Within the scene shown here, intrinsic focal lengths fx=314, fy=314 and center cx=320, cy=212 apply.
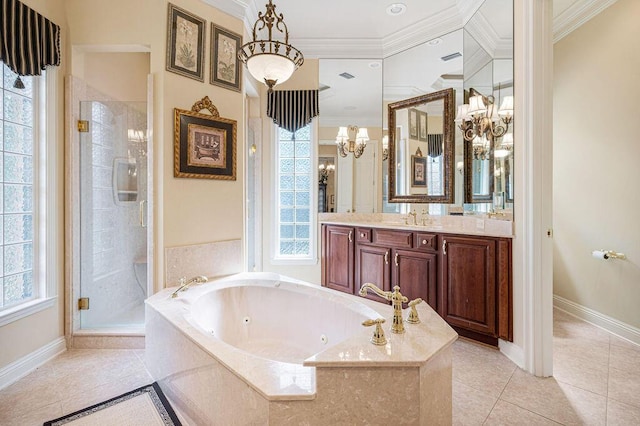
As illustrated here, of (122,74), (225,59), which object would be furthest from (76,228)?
(225,59)

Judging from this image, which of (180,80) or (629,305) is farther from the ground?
(180,80)

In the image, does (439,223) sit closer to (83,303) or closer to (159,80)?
(159,80)

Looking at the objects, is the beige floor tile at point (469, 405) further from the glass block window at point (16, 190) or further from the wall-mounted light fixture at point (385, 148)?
the glass block window at point (16, 190)

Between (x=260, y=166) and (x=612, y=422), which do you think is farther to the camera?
(x=260, y=166)

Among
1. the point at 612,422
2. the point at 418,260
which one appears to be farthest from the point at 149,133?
the point at 612,422

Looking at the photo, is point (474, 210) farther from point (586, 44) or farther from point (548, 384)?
point (586, 44)

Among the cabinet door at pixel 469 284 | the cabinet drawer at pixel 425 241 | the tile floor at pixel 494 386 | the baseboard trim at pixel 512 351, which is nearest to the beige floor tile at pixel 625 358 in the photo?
the tile floor at pixel 494 386

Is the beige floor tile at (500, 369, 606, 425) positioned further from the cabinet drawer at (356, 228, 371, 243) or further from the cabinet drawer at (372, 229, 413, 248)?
the cabinet drawer at (356, 228, 371, 243)

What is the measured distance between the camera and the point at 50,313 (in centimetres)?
230

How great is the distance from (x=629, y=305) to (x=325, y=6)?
12.3ft

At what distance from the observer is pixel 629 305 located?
257 cm

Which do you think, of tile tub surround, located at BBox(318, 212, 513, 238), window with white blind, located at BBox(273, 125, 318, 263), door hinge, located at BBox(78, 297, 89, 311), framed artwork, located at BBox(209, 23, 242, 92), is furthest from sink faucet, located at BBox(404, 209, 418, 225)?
door hinge, located at BBox(78, 297, 89, 311)

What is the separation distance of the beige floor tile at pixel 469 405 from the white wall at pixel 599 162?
1747 mm

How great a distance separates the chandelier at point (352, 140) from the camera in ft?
12.2
